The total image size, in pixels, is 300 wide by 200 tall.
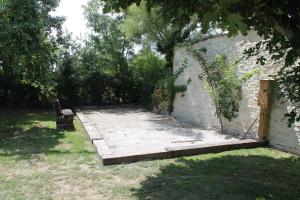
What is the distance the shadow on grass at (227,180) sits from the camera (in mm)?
5305

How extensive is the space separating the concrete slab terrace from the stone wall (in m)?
0.42

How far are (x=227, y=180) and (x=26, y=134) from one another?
6.94 meters

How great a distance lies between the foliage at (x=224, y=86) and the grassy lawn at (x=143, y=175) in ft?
6.54

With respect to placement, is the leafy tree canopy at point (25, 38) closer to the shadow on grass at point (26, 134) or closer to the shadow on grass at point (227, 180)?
the shadow on grass at point (26, 134)

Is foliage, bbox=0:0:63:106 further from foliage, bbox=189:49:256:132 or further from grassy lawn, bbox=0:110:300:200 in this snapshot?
foliage, bbox=189:49:256:132

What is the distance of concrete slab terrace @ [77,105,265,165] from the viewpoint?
759 centimetres

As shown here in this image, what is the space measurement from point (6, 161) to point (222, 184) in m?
4.55

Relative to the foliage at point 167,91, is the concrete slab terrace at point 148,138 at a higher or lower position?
lower

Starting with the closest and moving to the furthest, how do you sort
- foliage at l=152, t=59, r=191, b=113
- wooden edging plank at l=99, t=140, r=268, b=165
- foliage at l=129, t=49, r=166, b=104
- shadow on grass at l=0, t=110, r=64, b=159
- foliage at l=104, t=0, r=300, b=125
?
foliage at l=104, t=0, r=300, b=125
wooden edging plank at l=99, t=140, r=268, b=165
shadow on grass at l=0, t=110, r=64, b=159
foliage at l=152, t=59, r=191, b=113
foliage at l=129, t=49, r=166, b=104

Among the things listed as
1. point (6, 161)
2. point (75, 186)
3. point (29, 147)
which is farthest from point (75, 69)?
point (75, 186)

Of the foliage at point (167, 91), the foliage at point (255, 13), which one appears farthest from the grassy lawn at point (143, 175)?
the foliage at point (167, 91)

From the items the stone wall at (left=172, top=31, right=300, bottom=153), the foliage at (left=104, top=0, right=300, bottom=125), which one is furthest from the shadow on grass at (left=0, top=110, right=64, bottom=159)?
the stone wall at (left=172, top=31, right=300, bottom=153)

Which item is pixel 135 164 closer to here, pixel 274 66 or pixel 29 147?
pixel 29 147

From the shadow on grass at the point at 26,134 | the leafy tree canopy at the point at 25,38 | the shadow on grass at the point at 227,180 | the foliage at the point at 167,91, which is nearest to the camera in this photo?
the shadow on grass at the point at 227,180
